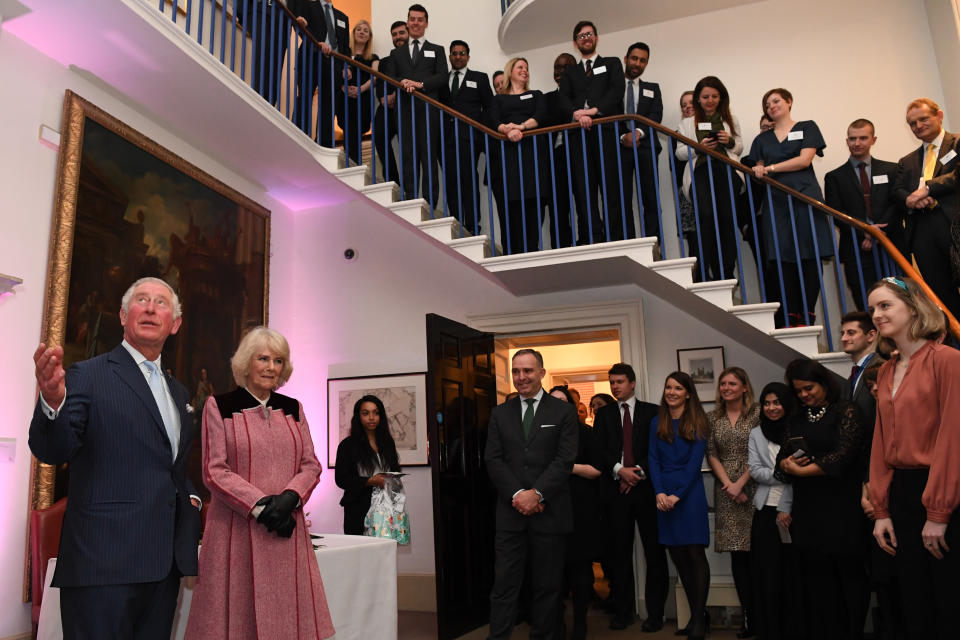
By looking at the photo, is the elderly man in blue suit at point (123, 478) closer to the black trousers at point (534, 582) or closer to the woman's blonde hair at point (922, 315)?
the black trousers at point (534, 582)

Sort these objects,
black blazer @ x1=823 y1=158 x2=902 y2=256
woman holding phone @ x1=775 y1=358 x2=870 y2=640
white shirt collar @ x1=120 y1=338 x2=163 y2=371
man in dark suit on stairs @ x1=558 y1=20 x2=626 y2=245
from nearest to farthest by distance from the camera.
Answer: white shirt collar @ x1=120 y1=338 x2=163 y2=371, woman holding phone @ x1=775 y1=358 x2=870 y2=640, black blazer @ x1=823 y1=158 x2=902 y2=256, man in dark suit on stairs @ x1=558 y1=20 x2=626 y2=245

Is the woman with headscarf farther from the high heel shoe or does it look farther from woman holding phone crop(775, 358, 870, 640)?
the high heel shoe

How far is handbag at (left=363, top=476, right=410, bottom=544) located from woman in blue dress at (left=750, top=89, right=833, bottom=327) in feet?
9.41

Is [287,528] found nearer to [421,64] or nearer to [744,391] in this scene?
[744,391]

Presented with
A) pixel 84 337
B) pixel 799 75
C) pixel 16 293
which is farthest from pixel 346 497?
pixel 799 75

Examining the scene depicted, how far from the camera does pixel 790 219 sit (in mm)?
4949

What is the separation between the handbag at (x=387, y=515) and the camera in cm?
475

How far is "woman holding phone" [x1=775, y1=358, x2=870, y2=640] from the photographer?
356cm

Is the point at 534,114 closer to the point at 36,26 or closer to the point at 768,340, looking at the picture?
the point at 768,340

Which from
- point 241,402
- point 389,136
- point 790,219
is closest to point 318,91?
point 389,136

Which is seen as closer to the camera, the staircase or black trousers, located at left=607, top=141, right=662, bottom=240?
the staircase

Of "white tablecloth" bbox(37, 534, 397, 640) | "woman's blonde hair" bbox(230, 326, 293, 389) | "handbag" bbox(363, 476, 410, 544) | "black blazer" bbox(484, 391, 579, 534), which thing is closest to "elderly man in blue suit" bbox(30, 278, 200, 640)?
"woman's blonde hair" bbox(230, 326, 293, 389)

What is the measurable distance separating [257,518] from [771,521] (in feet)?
9.76

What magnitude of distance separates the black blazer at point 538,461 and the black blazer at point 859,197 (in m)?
2.60
